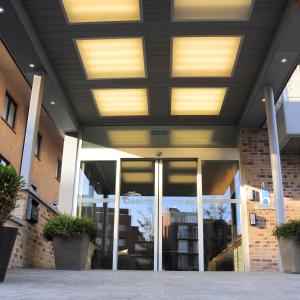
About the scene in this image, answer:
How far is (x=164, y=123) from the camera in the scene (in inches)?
416

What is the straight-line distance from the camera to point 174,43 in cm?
736

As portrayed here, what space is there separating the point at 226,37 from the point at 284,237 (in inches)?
137

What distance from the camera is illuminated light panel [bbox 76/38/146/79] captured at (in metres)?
7.40

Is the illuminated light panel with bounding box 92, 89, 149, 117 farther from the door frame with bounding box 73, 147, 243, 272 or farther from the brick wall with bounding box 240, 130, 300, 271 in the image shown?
the brick wall with bounding box 240, 130, 300, 271

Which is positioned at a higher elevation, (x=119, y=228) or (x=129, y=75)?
(x=129, y=75)

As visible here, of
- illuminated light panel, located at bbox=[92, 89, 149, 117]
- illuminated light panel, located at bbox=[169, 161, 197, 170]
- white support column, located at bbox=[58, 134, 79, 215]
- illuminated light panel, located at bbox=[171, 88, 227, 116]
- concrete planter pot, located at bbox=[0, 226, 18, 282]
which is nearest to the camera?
→ concrete planter pot, located at bbox=[0, 226, 18, 282]

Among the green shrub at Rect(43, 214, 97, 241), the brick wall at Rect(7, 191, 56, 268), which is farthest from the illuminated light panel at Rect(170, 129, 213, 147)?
the green shrub at Rect(43, 214, 97, 241)

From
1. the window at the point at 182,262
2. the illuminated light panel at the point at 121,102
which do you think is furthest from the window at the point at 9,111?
the window at the point at 182,262

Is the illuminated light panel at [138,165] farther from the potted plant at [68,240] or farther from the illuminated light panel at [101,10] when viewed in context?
the illuminated light panel at [101,10]

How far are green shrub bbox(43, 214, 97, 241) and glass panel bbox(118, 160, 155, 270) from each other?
2.47 m

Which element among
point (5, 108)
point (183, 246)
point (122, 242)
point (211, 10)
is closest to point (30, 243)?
point (122, 242)

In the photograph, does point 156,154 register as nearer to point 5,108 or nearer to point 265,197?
point 265,197

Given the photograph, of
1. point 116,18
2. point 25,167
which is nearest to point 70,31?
point 116,18

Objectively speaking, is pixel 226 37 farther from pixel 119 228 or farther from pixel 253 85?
pixel 119 228
